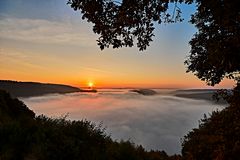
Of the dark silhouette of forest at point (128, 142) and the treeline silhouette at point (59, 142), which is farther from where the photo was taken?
the treeline silhouette at point (59, 142)

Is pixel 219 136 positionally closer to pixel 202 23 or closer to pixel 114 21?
pixel 114 21

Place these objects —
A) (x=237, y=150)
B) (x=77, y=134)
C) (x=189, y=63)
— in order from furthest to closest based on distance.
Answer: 1. (x=189, y=63)
2. (x=77, y=134)
3. (x=237, y=150)

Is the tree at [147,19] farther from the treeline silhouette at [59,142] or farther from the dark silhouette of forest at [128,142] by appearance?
the treeline silhouette at [59,142]

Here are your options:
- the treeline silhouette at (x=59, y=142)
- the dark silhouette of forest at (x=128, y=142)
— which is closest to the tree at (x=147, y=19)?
the dark silhouette of forest at (x=128, y=142)

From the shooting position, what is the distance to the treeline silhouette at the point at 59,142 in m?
9.41

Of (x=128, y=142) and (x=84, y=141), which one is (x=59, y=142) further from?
(x=128, y=142)

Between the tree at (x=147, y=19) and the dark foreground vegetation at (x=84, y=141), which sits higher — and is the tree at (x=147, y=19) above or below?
above

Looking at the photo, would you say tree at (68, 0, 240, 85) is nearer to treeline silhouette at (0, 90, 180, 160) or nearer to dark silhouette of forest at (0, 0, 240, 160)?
dark silhouette of forest at (0, 0, 240, 160)

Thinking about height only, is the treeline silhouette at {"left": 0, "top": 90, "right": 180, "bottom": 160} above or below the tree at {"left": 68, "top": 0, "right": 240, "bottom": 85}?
below

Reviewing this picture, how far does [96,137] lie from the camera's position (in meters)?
11.7

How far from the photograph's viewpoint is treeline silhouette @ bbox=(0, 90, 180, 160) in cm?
941

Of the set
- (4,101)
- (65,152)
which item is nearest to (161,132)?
(4,101)

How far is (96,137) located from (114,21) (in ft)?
17.6

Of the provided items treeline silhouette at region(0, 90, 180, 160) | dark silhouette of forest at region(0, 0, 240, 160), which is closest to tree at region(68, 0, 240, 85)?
dark silhouette of forest at region(0, 0, 240, 160)
